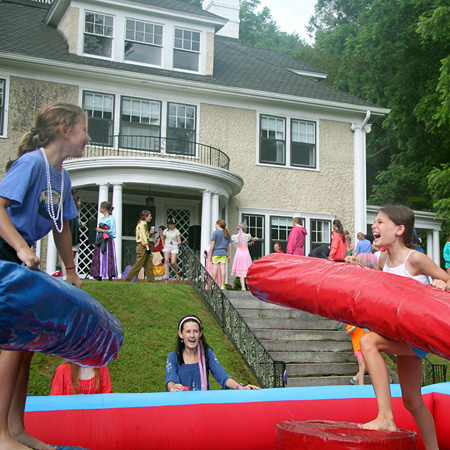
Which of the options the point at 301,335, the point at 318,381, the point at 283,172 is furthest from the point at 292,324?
the point at 283,172

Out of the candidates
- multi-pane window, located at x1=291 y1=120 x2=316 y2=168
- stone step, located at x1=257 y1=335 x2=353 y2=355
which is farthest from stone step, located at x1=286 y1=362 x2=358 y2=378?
multi-pane window, located at x1=291 y1=120 x2=316 y2=168

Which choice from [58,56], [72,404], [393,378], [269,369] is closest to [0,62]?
[58,56]

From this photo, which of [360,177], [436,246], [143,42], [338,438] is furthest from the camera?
[436,246]

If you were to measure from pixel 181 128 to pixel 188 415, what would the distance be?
1464 cm

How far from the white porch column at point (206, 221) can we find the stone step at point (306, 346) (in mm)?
6341

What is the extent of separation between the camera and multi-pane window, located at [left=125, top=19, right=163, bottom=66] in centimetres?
1872

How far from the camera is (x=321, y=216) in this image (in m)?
19.7

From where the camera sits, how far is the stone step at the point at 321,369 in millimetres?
9992

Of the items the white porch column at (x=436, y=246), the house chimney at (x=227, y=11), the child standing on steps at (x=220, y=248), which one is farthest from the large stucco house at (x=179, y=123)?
the house chimney at (x=227, y=11)

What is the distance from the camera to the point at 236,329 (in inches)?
425

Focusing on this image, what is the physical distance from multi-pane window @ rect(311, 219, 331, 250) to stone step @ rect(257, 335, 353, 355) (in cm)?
846

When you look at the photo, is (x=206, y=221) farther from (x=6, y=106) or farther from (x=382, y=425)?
(x=382, y=425)

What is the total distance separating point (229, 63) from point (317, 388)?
1780 centimetres

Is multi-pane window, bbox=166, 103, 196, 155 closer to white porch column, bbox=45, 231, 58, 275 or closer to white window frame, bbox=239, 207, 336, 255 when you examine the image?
white window frame, bbox=239, 207, 336, 255
